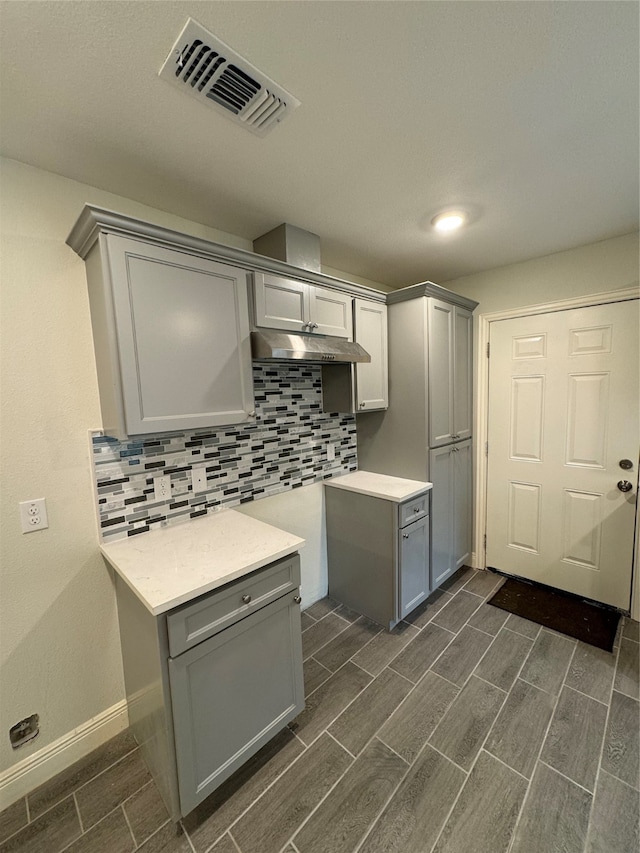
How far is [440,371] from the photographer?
2424 millimetres

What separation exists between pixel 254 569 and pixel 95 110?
5.35 ft

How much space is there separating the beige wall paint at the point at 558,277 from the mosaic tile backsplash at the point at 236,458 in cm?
144

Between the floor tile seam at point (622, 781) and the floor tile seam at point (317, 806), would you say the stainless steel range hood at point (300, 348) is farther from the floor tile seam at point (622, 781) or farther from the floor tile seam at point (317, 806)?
the floor tile seam at point (622, 781)

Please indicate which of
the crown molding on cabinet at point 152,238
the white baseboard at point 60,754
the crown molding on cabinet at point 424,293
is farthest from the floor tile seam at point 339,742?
the crown molding on cabinet at point 424,293

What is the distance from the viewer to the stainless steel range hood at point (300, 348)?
5.36 ft

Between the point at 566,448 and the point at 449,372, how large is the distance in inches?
38.4

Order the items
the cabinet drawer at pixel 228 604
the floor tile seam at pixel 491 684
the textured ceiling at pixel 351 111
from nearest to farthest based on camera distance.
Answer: the textured ceiling at pixel 351 111
the cabinet drawer at pixel 228 604
the floor tile seam at pixel 491 684

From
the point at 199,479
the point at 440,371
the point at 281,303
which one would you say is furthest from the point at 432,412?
the point at 199,479

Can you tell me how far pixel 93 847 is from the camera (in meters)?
1.21

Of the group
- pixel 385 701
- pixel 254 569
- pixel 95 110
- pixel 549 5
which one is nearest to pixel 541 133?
pixel 549 5

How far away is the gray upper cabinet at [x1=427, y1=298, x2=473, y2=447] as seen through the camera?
2357mm

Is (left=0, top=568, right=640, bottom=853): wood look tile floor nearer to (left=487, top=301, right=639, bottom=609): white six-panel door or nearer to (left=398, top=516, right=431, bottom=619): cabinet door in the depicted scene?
A: (left=398, top=516, right=431, bottom=619): cabinet door

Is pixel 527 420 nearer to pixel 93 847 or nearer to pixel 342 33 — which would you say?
pixel 342 33

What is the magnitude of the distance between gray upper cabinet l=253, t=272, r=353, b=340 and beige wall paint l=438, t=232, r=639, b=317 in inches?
49.3
